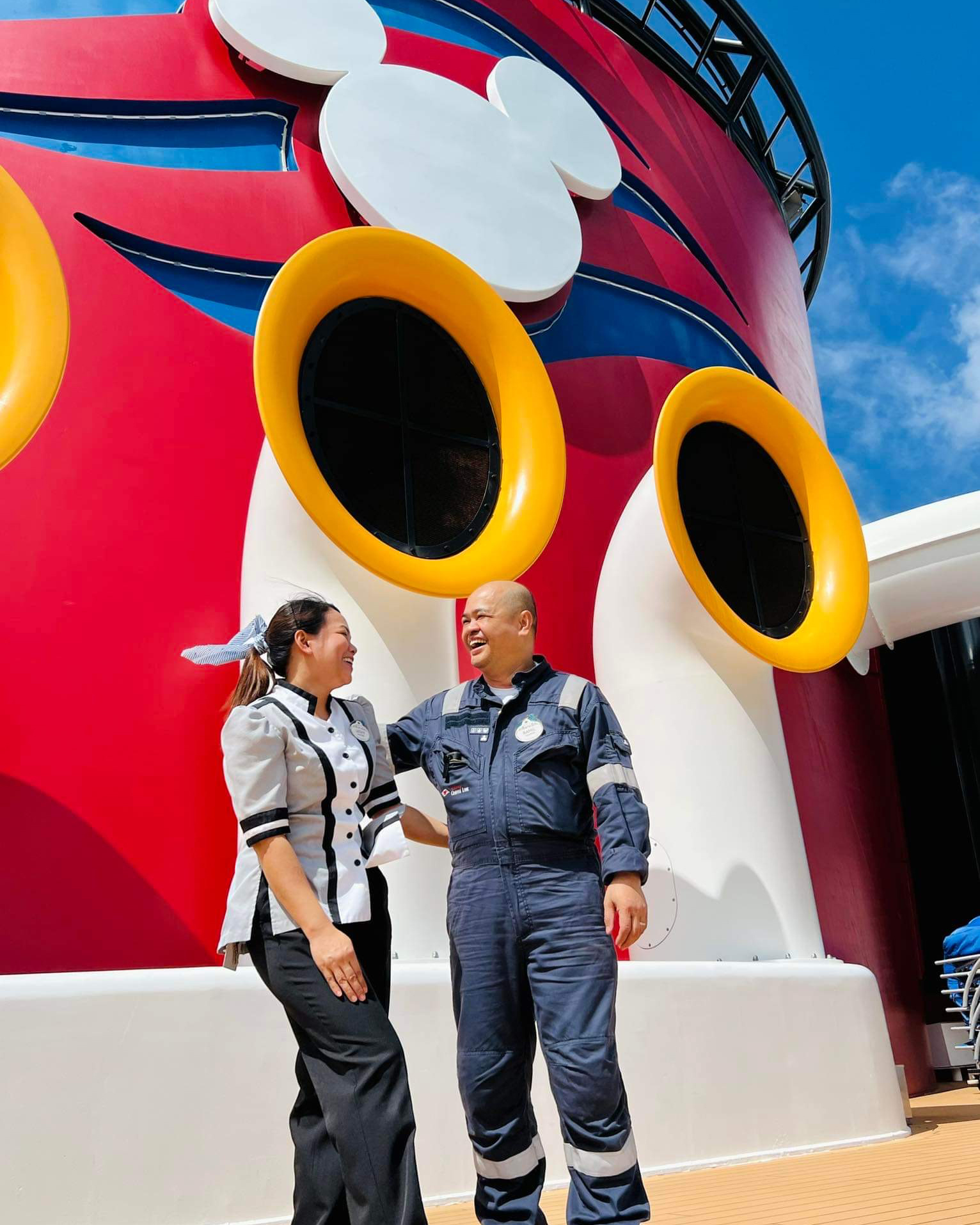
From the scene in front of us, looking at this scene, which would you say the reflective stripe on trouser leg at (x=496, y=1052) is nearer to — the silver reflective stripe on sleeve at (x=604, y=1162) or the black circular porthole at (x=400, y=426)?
the silver reflective stripe on sleeve at (x=604, y=1162)

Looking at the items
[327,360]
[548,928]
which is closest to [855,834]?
[327,360]

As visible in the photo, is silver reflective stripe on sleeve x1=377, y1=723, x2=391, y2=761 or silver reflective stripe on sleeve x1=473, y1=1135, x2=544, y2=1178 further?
A: silver reflective stripe on sleeve x1=377, y1=723, x2=391, y2=761

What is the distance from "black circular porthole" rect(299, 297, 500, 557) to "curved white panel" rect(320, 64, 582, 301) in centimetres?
97

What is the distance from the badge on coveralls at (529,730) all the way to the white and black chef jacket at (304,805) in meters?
0.38

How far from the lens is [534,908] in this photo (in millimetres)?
2441

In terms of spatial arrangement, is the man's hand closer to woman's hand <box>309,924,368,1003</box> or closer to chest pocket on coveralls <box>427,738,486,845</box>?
chest pocket on coveralls <box>427,738,486,845</box>

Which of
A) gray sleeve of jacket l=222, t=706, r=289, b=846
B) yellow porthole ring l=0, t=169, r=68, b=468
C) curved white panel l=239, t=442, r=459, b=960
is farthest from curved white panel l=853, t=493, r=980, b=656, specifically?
gray sleeve of jacket l=222, t=706, r=289, b=846

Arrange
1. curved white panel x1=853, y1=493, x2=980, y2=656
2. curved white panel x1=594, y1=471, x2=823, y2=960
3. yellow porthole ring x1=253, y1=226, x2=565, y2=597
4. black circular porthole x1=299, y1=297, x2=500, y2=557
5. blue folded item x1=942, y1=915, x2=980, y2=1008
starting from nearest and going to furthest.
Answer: yellow porthole ring x1=253, y1=226, x2=565, y2=597 → black circular porthole x1=299, y1=297, x2=500, y2=557 → curved white panel x1=594, y1=471, x2=823, y2=960 → blue folded item x1=942, y1=915, x2=980, y2=1008 → curved white panel x1=853, y1=493, x2=980, y2=656

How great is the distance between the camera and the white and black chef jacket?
Answer: 6.93ft

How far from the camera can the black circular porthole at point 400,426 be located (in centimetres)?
514

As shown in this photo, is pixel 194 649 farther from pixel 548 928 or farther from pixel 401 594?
pixel 401 594

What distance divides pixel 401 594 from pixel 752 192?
6582 mm

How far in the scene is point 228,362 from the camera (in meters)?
5.53

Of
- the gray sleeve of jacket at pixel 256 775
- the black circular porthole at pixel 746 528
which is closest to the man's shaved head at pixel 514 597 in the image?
the gray sleeve of jacket at pixel 256 775
